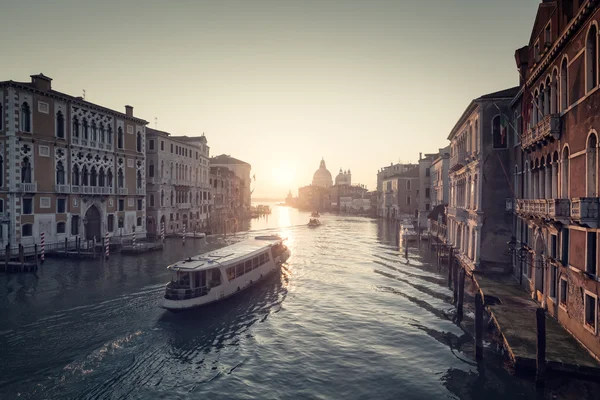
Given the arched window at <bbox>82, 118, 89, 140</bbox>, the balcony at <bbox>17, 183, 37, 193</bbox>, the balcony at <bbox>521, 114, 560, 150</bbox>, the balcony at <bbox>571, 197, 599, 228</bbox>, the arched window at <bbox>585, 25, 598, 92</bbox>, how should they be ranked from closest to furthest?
the balcony at <bbox>571, 197, 599, 228</bbox> → the arched window at <bbox>585, 25, 598, 92</bbox> → the balcony at <bbox>521, 114, 560, 150</bbox> → the balcony at <bbox>17, 183, 37, 193</bbox> → the arched window at <bbox>82, 118, 89, 140</bbox>

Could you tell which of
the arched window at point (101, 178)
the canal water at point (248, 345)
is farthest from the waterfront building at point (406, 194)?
the arched window at point (101, 178)

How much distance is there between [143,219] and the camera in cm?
4791

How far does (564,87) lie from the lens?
15906mm

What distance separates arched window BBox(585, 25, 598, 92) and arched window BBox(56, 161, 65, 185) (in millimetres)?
38159

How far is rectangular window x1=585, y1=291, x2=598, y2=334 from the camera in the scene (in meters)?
12.9

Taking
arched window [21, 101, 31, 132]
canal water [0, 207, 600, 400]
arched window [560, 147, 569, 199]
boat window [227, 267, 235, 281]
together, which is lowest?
canal water [0, 207, 600, 400]

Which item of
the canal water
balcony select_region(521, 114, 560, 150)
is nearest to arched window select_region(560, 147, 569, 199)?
balcony select_region(521, 114, 560, 150)

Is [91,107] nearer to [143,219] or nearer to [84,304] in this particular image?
[143,219]

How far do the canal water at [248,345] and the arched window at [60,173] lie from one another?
10.5 metres

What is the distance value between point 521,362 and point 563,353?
1390 mm

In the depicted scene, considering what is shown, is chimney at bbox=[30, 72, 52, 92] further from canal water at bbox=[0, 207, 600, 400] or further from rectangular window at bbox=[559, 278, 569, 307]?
rectangular window at bbox=[559, 278, 569, 307]

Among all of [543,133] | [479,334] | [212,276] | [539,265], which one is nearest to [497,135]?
[543,133]

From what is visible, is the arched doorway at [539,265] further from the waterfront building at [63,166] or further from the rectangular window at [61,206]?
the rectangular window at [61,206]

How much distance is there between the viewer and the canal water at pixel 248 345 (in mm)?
13375
